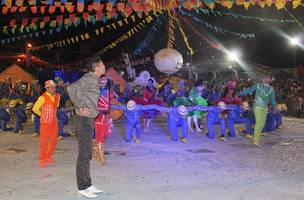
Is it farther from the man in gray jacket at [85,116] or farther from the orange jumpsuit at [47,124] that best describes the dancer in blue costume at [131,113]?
the man in gray jacket at [85,116]

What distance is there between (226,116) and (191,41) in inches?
638

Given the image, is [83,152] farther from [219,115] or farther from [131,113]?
[219,115]

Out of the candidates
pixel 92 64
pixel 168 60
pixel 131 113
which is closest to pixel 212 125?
pixel 131 113

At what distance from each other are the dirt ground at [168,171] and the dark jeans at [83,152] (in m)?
0.26

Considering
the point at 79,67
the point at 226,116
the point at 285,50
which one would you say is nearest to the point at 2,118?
the point at 226,116

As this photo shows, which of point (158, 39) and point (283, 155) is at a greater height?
point (158, 39)

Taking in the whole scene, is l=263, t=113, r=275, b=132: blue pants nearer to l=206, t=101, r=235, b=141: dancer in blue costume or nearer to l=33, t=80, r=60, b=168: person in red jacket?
l=206, t=101, r=235, b=141: dancer in blue costume

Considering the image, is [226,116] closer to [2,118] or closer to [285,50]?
[2,118]

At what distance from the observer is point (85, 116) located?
18.1ft

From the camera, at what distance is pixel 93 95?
5.53 meters

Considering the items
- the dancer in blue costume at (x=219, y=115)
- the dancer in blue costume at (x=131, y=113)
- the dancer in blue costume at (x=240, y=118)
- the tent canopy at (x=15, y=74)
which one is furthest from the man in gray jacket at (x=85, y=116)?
the tent canopy at (x=15, y=74)

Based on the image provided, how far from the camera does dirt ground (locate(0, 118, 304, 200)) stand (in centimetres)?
561

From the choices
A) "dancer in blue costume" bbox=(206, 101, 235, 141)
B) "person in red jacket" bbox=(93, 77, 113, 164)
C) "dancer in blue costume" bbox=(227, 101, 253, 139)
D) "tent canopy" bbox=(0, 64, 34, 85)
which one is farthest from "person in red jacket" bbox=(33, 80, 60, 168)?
"tent canopy" bbox=(0, 64, 34, 85)

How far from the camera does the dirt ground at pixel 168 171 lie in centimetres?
561
